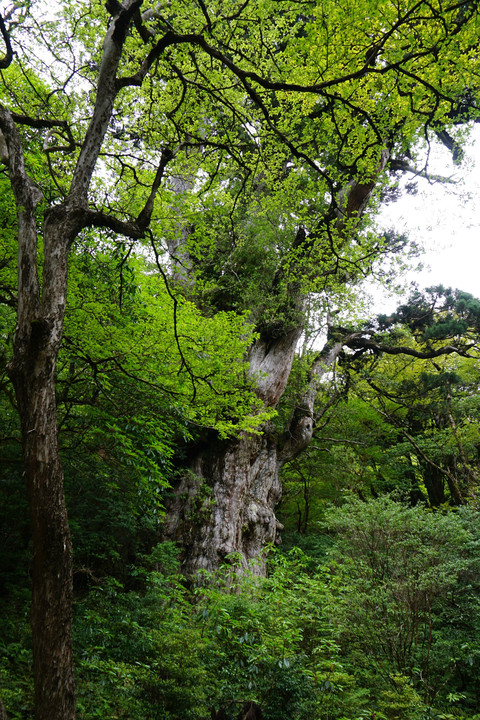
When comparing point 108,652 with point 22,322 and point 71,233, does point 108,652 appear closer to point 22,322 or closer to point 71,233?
point 22,322

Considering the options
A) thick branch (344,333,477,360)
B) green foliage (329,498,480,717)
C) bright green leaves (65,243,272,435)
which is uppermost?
thick branch (344,333,477,360)

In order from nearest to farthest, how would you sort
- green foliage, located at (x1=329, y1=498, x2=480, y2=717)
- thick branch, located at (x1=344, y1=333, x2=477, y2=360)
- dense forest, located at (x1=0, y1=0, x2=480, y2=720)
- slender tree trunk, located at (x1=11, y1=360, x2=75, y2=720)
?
1. slender tree trunk, located at (x1=11, y1=360, x2=75, y2=720)
2. dense forest, located at (x1=0, y1=0, x2=480, y2=720)
3. green foliage, located at (x1=329, y1=498, x2=480, y2=717)
4. thick branch, located at (x1=344, y1=333, x2=477, y2=360)

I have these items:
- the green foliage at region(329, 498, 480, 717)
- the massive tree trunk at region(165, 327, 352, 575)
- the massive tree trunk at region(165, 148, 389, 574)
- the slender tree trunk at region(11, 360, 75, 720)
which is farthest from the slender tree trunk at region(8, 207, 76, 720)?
the massive tree trunk at region(165, 327, 352, 575)

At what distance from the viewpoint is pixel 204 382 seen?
6340 millimetres

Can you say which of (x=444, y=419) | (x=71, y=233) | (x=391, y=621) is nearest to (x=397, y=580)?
(x=391, y=621)

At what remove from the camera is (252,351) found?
11547 mm

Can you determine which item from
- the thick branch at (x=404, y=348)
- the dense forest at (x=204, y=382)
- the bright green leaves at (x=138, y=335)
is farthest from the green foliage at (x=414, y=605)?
the thick branch at (x=404, y=348)

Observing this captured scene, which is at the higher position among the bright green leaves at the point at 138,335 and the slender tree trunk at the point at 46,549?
the bright green leaves at the point at 138,335

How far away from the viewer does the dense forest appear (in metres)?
3.31

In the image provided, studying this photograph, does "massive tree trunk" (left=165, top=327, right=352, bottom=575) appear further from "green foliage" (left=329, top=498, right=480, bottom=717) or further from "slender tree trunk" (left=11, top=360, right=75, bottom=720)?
"slender tree trunk" (left=11, top=360, right=75, bottom=720)

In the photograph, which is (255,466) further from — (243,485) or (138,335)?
(138,335)

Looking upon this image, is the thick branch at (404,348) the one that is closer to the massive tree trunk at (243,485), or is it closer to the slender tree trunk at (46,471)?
the massive tree trunk at (243,485)

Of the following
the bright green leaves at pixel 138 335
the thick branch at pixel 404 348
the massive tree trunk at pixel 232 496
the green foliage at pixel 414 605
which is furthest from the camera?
the thick branch at pixel 404 348

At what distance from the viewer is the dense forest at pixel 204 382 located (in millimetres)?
3307
